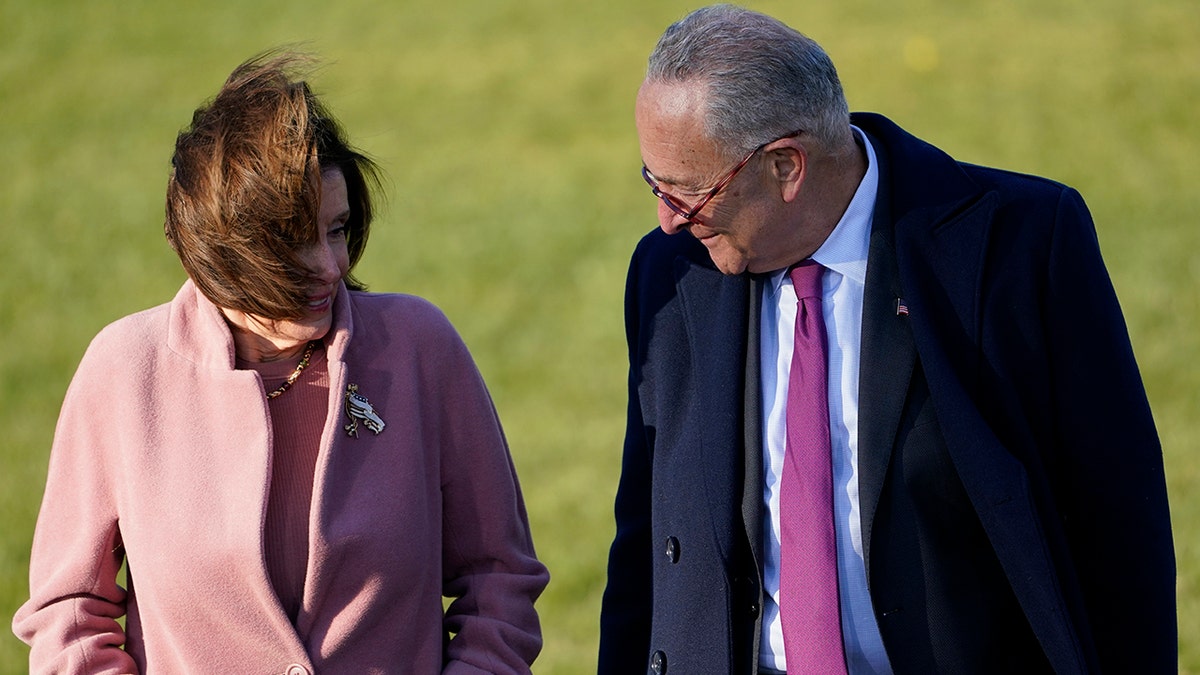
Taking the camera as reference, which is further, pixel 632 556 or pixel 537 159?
pixel 537 159

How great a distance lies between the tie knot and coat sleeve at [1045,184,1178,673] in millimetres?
458

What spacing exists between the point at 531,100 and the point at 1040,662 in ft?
40.7

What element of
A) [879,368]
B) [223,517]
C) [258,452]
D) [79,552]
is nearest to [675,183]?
[879,368]

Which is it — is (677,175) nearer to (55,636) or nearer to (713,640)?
(713,640)

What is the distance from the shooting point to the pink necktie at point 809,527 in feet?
9.18

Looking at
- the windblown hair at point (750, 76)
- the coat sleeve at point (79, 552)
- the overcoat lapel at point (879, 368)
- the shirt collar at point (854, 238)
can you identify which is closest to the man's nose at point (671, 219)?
the windblown hair at point (750, 76)

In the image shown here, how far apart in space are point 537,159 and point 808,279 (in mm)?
10486

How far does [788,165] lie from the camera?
9.55ft

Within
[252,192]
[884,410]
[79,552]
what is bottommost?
[79,552]

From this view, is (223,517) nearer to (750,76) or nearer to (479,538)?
(479,538)

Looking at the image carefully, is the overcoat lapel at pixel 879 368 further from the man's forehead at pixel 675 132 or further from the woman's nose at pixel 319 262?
the woman's nose at pixel 319 262

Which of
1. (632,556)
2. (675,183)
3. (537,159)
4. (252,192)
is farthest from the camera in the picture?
(537,159)

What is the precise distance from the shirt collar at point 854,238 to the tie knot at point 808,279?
17 mm

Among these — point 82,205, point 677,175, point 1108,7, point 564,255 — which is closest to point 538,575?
point 677,175
